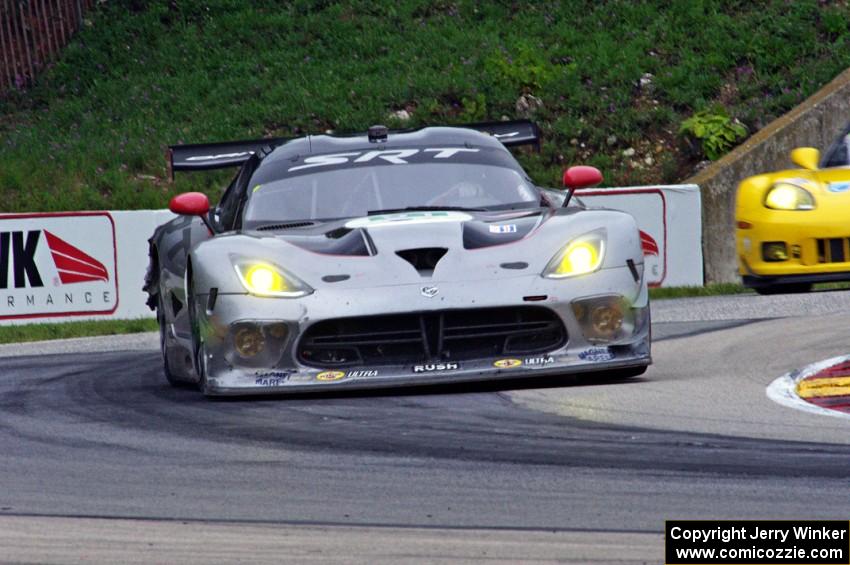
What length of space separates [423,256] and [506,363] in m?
0.56

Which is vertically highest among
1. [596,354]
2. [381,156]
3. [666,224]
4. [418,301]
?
[381,156]

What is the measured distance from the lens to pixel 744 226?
11.1 metres

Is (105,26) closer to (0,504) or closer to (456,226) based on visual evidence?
(456,226)

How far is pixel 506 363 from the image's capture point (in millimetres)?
6789

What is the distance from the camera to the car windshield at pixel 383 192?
25.8 feet

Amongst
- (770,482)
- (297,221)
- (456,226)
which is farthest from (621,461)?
Result: (297,221)

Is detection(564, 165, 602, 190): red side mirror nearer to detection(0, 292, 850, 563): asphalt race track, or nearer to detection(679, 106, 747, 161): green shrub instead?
detection(0, 292, 850, 563): asphalt race track

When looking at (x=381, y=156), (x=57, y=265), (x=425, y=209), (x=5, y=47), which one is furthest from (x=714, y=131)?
(x=425, y=209)

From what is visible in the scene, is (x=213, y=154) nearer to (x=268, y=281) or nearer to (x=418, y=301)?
(x=268, y=281)

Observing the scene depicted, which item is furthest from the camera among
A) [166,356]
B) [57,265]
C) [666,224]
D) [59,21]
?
[59,21]

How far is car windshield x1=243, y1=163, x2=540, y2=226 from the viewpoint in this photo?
7.85 m

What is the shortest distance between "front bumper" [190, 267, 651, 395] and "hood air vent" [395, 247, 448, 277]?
132 mm

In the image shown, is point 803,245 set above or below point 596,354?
below

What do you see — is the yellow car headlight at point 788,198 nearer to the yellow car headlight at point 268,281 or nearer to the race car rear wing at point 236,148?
the race car rear wing at point 236,148
